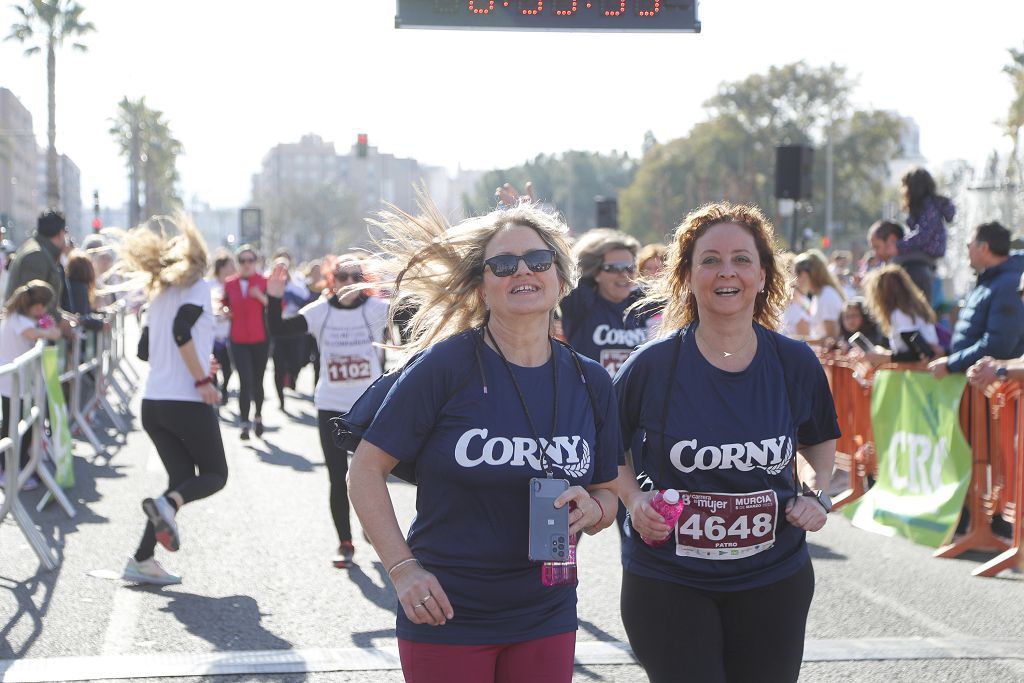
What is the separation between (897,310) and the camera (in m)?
9.48

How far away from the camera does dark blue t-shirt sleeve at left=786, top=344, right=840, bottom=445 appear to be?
3805 mm

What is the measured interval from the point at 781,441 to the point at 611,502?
60 centimetres

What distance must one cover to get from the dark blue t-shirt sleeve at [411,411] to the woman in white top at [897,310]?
6.60 m

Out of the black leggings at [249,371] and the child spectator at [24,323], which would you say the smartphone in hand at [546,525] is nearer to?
the child spectator at [24,323]

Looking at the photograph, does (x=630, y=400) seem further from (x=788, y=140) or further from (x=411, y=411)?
(x=788, y=140)

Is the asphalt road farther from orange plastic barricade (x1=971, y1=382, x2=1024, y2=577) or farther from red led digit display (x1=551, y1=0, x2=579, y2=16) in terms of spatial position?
red led digit display (x1=551, y1=0, x2=579, y2=16)

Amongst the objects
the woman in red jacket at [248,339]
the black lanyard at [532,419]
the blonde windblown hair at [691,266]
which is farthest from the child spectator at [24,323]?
the black lanyard at [532,419]

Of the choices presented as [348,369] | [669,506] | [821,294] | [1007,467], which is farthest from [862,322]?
[669,506]

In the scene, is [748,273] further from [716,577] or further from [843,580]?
[843,580]

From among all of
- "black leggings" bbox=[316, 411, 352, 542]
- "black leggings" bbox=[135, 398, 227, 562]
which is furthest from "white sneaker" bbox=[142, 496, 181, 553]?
"black leggings" bbox=[316, 411, 352, 542]

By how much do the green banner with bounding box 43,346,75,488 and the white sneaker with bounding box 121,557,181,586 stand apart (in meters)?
2.71

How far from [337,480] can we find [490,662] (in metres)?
4.61

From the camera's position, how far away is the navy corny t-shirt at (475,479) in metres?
3.15

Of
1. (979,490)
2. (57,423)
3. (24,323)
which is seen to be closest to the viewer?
(979,490)
